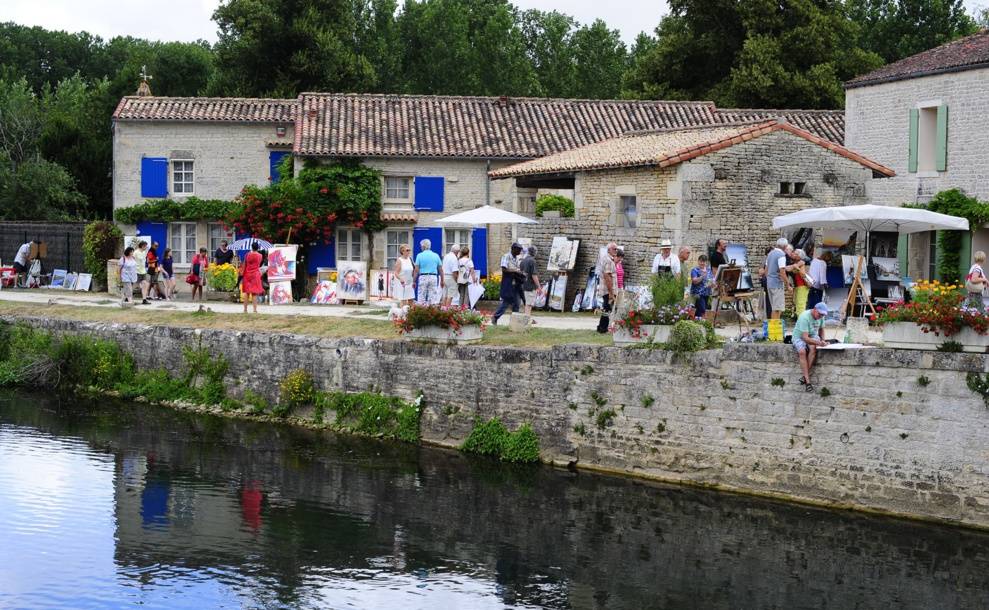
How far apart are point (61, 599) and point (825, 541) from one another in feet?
26.8

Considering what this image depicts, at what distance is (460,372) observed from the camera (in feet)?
62.4

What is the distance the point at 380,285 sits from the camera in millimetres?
27922

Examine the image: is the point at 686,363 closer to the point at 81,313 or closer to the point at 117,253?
the point at 81,313

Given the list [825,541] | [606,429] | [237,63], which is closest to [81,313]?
[606,429]

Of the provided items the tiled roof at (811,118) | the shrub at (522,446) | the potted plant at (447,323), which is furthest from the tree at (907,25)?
the shrub at (522,446)

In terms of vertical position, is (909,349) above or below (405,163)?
below

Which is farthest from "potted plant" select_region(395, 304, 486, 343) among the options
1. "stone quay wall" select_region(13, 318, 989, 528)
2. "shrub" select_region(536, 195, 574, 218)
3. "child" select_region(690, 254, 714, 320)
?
"shrub" select_region(536, 195, 574, 218)

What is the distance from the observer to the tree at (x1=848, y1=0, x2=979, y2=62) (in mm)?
47250

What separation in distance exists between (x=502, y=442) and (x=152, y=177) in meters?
18.8

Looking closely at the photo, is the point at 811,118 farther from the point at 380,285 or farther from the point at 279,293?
the point at 279,293

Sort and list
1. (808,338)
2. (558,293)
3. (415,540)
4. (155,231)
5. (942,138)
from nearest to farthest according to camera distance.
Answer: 1. (415,540)
2. (808,338)
3. (558,293)
4. (942,138)
5. (155,231)

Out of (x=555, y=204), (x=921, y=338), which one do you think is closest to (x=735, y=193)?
(x=555, y=204)

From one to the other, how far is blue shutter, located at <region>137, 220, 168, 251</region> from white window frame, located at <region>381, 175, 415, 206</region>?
594 cm

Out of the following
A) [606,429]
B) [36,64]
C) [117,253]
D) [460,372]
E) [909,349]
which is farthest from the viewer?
[36,64]
